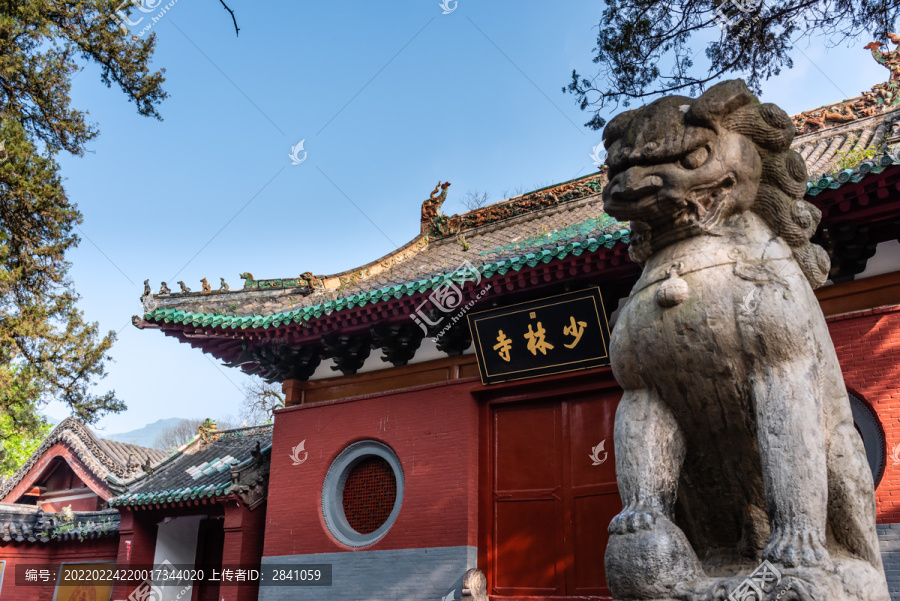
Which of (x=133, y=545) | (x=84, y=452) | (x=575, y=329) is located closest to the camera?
(x=575, y=329)

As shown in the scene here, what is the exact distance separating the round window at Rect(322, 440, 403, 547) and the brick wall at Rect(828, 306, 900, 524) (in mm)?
4550

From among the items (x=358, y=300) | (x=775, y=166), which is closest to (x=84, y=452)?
(x=358, y=300)

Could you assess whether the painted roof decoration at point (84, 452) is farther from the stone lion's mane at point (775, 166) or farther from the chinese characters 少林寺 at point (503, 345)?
the stone lion's mane at point (775, 166)

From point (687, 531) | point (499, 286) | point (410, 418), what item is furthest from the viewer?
point (410, 418)

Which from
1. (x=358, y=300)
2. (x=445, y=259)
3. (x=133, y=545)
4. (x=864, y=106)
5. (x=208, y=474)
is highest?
(x=864, y=106)

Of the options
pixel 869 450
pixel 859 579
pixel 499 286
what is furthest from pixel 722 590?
pixel 499 286

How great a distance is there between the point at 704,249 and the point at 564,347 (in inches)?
174

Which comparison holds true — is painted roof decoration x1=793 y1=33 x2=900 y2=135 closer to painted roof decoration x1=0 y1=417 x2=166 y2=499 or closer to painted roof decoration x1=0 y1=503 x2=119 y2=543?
painted roof decoration x1=0 y1=503 x2=119 y2=543

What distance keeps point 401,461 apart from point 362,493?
0.80 m

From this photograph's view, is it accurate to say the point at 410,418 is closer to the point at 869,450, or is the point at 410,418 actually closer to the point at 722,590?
the point at 869,450

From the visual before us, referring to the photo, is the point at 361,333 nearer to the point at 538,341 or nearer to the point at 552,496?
the point at 538,341

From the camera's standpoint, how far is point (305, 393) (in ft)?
31.2

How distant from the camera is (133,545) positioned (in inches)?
452

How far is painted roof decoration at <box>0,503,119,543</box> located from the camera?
12.5 m
